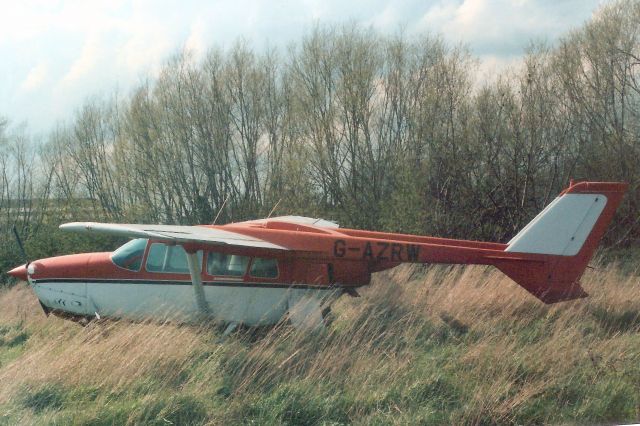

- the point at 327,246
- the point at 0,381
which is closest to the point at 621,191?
the point at 327,246

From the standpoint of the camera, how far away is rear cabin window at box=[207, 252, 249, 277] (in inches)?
307

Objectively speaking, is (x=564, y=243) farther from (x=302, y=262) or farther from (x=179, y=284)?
(x=179, y=284)

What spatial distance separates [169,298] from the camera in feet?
26.0

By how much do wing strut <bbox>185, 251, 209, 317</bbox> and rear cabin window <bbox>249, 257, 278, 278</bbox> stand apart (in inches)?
25.9

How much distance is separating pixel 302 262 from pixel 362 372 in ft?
7.29

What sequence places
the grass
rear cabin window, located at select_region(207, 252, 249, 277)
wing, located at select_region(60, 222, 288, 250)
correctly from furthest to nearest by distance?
1. rear cabin window, located at select_region(207, 252, 249, 277)
2. wing, located at select_region(60, 222, 288, 250)
3. the grass

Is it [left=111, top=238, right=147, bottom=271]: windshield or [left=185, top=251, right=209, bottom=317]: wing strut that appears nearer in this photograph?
[left=185, top=251, right=209, bottom=317]: wing strut

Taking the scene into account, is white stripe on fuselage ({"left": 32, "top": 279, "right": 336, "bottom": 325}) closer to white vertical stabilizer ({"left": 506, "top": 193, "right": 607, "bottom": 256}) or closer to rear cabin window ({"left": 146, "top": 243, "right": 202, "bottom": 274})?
rear cabin window ({"left": 146, "top": 243, "right": 202, "bottom": 274})

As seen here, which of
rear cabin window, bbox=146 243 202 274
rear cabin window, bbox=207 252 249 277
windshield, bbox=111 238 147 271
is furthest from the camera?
windshield, bbox=111 238 147 271

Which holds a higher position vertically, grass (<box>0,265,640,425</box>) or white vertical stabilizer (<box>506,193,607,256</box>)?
white vertical stabilizer (<box>506,193,607,256</box>)

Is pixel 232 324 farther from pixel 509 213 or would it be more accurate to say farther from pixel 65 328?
pixel 509 213

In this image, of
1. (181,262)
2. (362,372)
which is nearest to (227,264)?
(181,262)

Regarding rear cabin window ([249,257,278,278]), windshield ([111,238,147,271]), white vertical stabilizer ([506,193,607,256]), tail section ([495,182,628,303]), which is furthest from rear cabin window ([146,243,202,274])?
white vertical stabilizer ([506,193,607,256])

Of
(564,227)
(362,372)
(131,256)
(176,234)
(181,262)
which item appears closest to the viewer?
(362,372)
